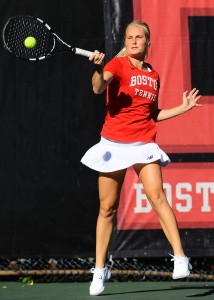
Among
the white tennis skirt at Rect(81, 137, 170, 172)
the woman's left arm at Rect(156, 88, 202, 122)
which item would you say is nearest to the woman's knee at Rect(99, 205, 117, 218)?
the white tennis skirt at Rect(81, 137, 170, 172)

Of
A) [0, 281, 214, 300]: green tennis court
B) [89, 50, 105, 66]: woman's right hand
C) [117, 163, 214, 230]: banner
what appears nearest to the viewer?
[89, 50, 105, 66]: woman's right hand

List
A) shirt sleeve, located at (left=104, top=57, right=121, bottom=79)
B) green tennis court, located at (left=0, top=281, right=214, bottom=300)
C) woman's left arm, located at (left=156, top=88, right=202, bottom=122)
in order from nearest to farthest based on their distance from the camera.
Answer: shirt sleeve, located at (left=104, top=57, right=121, bottom=79)
woman's left arm, located at (left=156, top=88, right=202, bottom=122)
green tennis court, located at (left=0, top=281, right=214, bottom=300)

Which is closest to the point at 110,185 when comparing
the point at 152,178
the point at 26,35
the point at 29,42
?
the point at 152,178

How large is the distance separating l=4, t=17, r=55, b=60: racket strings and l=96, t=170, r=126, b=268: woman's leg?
1.02 m

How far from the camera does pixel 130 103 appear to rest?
570cm

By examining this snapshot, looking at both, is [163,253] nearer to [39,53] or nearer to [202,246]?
[202,246]

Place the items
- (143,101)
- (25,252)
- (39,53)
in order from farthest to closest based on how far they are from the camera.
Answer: (25,252) → (39,53) → (143,101)

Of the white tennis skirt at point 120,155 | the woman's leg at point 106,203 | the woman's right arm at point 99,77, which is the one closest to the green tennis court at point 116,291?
the woman's leg at point 106,203

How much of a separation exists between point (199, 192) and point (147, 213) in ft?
1.49

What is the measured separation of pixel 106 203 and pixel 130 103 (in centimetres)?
69

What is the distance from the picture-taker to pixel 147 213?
23.0ft

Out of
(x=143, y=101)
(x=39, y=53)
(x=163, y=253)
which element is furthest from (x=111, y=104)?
(x=163, y=253)

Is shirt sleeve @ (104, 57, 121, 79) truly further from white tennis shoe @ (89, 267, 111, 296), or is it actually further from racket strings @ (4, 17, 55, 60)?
→ white tennis shoe @ (89, 267, 111, 296)

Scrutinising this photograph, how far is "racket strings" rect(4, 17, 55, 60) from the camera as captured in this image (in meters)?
6.11
